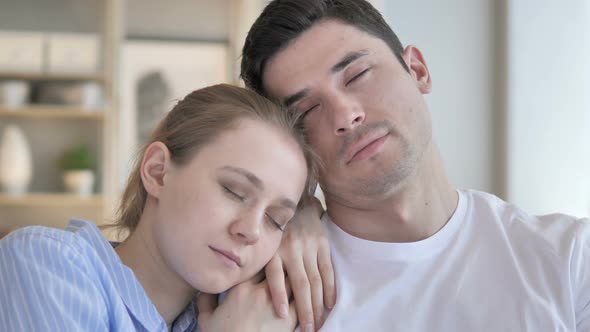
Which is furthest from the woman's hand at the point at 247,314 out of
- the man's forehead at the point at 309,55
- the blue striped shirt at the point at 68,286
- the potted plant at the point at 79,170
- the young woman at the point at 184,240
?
the potted plant at the point at 79,170

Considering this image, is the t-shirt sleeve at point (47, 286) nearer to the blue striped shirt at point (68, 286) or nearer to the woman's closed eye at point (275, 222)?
the blue striped shirt at point (68, 286)

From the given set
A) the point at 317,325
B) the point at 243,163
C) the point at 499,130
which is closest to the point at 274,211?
the point at 243,163

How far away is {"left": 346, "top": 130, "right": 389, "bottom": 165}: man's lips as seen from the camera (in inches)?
53.2

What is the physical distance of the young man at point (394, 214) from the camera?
1284mm

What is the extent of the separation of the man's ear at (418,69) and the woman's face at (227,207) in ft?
1.43

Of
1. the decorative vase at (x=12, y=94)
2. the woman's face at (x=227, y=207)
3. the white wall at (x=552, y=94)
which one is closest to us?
the woman's face at (x=227, y=207)

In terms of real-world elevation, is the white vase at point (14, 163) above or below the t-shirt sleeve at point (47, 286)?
below

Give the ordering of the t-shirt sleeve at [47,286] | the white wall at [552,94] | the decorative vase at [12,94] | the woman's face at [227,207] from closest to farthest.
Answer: the t-shirt sleeve at [47,286], the woman's face at [227,207], the white wall at [552,94], the decorative vase at [12,94]

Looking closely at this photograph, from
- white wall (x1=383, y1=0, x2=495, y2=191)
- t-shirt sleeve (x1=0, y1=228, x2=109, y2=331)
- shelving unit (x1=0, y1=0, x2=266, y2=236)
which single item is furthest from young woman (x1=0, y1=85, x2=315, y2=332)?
shelving unit (x1=0, y1=0, x2=266, y2=236)

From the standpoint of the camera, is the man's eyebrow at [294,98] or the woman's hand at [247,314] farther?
the man's eyebrow at [294,98]

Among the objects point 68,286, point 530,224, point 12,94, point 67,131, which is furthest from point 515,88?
point 12,94

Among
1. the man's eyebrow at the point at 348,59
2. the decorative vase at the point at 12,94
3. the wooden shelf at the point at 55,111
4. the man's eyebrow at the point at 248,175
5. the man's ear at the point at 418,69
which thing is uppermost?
the man's eyebrow at the point at 348,59

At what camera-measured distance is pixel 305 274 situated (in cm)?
134

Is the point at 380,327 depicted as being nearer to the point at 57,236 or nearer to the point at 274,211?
the point at 274,211
